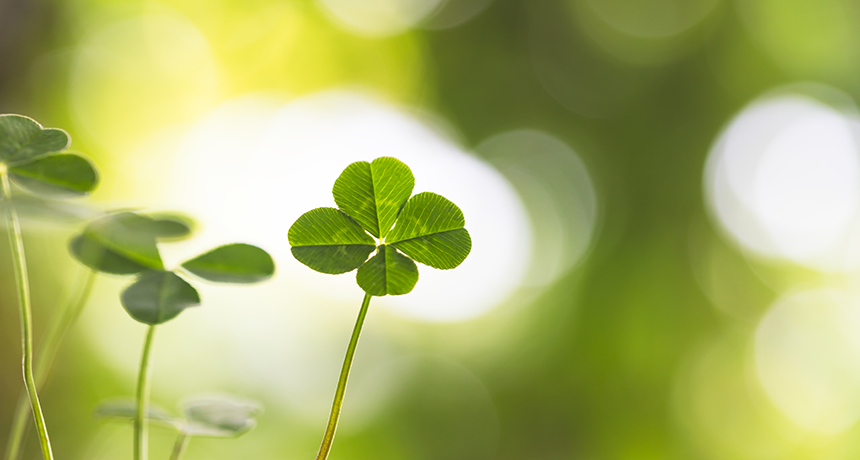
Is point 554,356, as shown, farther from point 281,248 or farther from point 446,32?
point 446,32

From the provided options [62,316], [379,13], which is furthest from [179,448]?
[379,13]

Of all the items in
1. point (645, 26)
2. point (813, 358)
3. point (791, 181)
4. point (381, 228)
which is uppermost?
point (645, 26)

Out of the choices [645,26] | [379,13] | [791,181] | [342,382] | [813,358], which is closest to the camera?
[342,382]

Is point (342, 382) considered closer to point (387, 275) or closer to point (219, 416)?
point (387, 275)

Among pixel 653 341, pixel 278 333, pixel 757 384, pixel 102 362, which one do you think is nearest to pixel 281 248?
pixel 278 333

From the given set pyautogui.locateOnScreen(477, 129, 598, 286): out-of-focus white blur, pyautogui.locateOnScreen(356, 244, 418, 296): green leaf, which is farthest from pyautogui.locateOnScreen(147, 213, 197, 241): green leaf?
pyautogui.locateOnScreen(477, 129, 598, 286): out-of-focus white blur

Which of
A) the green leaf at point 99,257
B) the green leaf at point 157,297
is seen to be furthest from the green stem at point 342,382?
the green leaf at point 99,257
